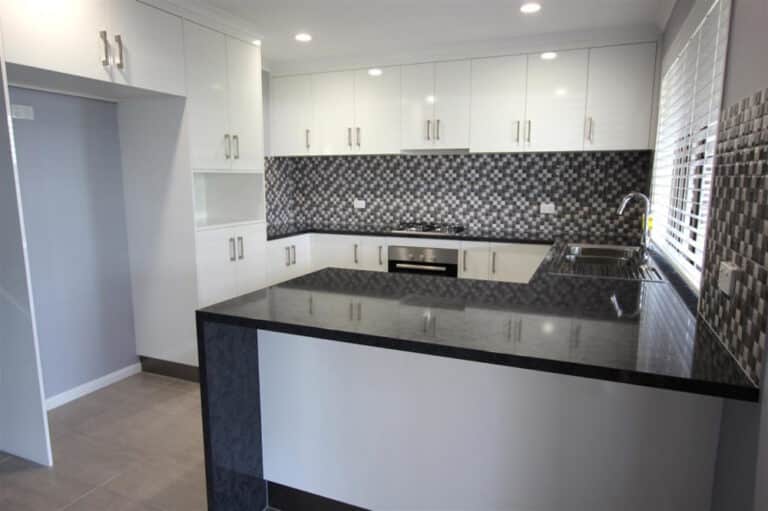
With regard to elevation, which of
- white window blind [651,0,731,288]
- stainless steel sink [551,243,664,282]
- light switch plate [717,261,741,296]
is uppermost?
white window blind [651,0,731,288]

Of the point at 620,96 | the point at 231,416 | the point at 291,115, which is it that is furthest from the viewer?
the point at 291,115

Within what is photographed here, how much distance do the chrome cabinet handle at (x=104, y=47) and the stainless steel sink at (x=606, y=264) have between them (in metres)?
2.46

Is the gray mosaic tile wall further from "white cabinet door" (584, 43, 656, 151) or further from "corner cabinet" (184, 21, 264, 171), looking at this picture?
"corner cabinet" (184, 21, 264, 171)

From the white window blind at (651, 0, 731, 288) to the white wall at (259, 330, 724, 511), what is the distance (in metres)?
0.60

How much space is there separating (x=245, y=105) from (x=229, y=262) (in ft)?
3.62

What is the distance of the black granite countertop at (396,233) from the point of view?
3934 millimetres

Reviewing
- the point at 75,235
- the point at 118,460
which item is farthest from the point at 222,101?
the point at 118,460

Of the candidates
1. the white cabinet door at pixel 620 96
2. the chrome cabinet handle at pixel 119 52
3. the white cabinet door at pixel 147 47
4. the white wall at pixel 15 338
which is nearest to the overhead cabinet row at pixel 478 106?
the white cabinet door at pixel 620 96

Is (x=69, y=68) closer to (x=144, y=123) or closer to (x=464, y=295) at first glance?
(x=144, y=123)

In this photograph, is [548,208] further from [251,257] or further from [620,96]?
[251,257]

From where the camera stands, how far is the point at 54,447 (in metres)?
2.51

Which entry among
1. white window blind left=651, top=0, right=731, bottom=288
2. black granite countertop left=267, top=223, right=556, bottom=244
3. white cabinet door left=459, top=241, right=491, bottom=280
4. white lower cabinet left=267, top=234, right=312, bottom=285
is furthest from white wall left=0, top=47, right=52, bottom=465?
white cabinet door left=459, top=241, right=491, bottom=280

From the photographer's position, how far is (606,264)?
299 cm

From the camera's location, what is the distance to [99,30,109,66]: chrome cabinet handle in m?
2.42
